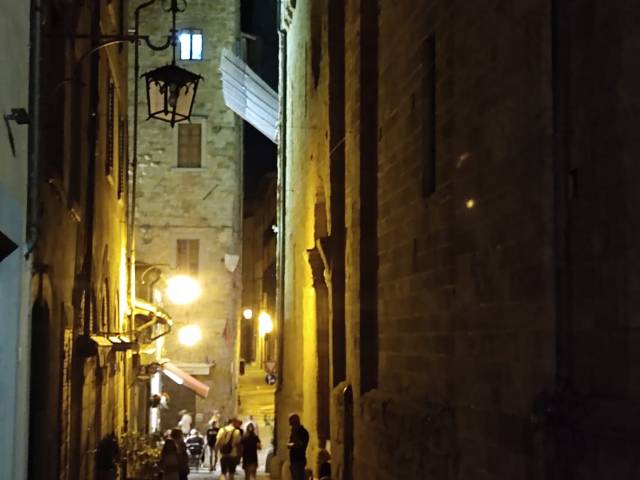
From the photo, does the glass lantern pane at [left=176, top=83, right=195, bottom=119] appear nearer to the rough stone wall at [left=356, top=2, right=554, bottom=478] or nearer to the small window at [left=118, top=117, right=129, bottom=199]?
the rough stone wall at [left=356, top=2, right=554, bottom=478]

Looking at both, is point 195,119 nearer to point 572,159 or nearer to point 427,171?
point 427,171

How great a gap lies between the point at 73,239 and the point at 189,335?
2115 cm

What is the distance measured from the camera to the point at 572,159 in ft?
20.5

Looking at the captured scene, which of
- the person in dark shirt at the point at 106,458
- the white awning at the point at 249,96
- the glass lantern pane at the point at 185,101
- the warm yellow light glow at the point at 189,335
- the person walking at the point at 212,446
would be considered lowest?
the person walking at the point at 212,446

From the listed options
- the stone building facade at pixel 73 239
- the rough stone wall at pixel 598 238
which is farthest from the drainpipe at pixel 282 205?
the rough stone wall at pixel 598 238

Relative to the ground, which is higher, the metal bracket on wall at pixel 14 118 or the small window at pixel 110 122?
the small window at pixel 110 122

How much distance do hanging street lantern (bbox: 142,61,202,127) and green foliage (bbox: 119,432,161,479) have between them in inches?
242

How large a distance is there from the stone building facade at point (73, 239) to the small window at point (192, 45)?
58.2ft

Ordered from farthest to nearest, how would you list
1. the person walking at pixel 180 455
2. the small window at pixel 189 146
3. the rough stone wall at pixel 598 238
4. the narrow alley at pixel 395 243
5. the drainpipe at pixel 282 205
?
the small window at pixel 189 146 < the drainpipe at pixel 282 205 < the person walking at pixel 180 455 < the narrow alley at pixel 395 243 < the rough stone wall at pixel 598 238

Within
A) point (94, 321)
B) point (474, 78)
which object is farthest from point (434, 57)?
point (94, 321)

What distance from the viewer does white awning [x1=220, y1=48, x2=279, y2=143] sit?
31.7 metres

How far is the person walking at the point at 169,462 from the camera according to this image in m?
15.6

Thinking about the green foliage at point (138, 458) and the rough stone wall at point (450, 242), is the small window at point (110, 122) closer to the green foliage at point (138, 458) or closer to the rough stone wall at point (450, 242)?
the rough stone wall at point (450, 242)

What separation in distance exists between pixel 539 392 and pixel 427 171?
3.69 m
